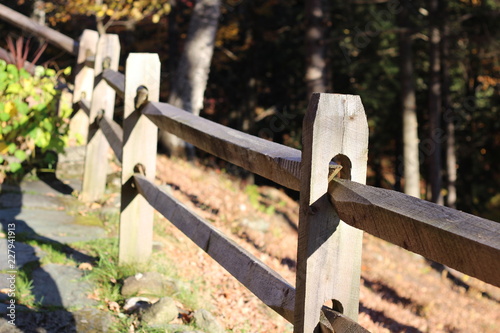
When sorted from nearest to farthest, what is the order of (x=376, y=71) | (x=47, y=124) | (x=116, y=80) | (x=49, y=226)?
(x=49, y=226) → (x=116, y=80) → (x=47, y=124) → (x=376, y=71)

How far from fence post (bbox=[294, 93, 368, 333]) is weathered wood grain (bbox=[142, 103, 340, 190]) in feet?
0.51

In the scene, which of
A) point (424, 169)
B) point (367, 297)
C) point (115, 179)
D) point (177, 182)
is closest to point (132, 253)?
point (115, 179)

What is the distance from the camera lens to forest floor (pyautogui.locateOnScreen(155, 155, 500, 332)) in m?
5.04

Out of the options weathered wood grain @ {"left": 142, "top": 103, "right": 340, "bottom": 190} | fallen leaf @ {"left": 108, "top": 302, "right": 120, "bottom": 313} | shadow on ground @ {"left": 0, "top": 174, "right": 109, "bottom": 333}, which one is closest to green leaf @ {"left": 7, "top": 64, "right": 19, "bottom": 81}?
shadow on ground @ {"left": 0, "top": 174, "right": 109, "bottom": 333}

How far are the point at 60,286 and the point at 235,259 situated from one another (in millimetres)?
1729

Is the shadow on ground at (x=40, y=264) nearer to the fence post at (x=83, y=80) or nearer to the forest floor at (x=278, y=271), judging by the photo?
the forest floor at (x=278, y=271)

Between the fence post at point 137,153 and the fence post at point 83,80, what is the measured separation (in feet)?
9.72

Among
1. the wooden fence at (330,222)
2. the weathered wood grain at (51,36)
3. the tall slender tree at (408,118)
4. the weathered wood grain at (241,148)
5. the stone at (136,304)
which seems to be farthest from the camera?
the tall slender tree at (408,118)

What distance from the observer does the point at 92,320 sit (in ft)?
12.0

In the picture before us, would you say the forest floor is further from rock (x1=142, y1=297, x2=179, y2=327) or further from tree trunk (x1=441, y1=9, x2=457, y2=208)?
tree trunk (x1=441, y1=9, x2=457, y2=208)

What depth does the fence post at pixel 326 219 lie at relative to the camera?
2121 mm

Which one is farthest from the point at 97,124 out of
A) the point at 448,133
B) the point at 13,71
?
the point at 448,133

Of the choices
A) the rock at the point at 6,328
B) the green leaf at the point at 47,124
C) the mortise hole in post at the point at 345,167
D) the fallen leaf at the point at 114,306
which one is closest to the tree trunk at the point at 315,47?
the green leaf at the point at 47,124

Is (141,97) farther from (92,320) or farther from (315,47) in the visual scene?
(315,47)
